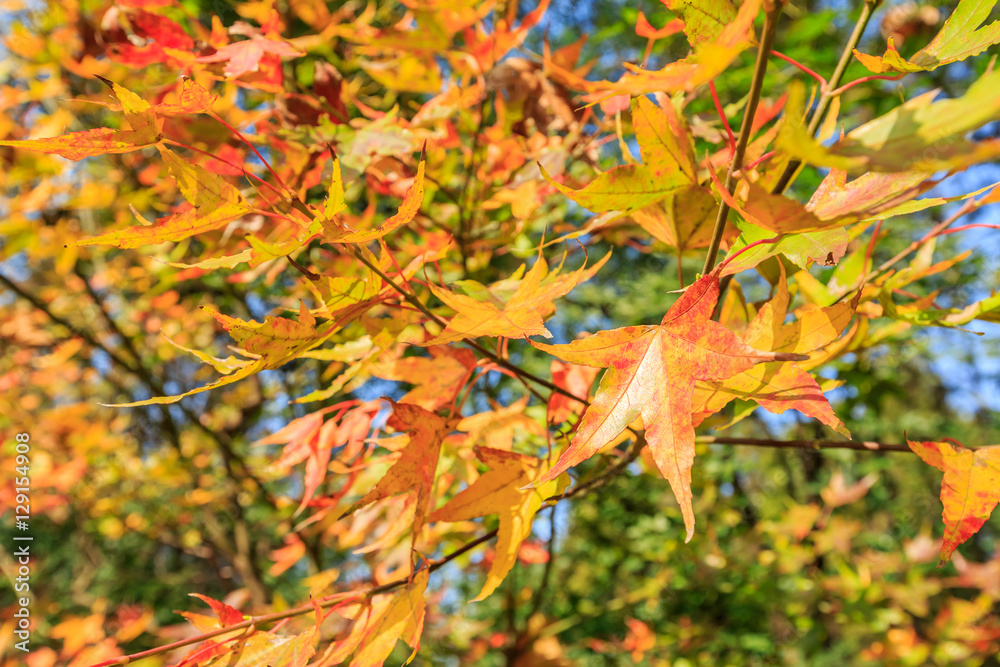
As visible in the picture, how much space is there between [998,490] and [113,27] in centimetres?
113

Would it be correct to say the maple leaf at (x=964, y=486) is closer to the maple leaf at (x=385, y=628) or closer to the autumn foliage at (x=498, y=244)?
the autumn foliage at (x=498, y=244)

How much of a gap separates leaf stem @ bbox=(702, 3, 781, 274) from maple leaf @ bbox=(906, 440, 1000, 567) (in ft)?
0.79

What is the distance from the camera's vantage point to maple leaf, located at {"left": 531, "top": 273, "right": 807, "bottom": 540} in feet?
1.19

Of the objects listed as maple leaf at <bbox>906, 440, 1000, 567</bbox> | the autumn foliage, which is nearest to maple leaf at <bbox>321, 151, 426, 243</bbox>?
the autumn foliage

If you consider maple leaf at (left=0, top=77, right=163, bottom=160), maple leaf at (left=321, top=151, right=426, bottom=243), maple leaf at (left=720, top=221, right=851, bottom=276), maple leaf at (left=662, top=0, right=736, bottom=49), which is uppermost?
maple leaf at (left=662, top=0, right=736, bottom=49)

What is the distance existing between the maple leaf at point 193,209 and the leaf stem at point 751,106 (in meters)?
0.33

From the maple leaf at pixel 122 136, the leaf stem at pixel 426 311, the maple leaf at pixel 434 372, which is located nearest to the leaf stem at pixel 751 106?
the leaf stem at pixel 426 311

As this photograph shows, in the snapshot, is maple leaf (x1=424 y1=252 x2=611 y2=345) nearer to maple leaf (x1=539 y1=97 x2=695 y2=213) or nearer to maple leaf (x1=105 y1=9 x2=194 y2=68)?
maple leaf (x1=539 y1=97 x2=695 y2=213)

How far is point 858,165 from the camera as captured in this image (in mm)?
240

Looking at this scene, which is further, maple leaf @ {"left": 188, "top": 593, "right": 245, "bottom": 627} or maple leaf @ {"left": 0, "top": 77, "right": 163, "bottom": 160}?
maple leaf @ {"left": 188, "top": 593, "right": 245, "bottom": 627}

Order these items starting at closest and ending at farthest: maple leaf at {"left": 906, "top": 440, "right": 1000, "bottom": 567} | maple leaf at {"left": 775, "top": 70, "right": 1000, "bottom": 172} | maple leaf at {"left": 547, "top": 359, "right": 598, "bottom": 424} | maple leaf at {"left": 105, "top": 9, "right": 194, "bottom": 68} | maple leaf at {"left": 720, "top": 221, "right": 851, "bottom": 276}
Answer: maple leaf at {"left": 775, "top": 70, "right": 1000, "bottom": 172} < maple leaf at {"left": 720, "top": 221, "right": 851, "bottom": 276} < maple leaf at {"left": 906, "top": 440, "right": 1000, "bottom": 567} < maple leaf at {"left": 547, "top": 359, "right": 598, "bottom": 424} < maple leaf at {"left": 105, "top": 9, "right": 194, "bottom": 68}

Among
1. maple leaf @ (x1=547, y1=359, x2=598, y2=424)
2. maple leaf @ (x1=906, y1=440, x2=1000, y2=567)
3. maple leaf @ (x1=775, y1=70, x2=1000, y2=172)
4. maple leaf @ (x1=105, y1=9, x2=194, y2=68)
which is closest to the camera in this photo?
maple leaf @ (x1=775, y1=70, x2=1000, y2=172)

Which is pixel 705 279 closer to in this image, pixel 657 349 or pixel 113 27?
pixel 657 349

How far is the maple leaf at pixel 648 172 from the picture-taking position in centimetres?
36
